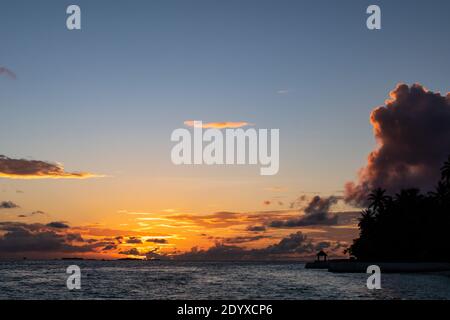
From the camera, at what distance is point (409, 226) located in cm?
13900

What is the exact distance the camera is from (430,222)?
130 meters

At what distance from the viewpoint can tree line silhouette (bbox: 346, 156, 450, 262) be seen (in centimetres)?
13000

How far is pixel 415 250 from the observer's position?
5625 inches

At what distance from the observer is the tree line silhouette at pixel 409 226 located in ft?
427
